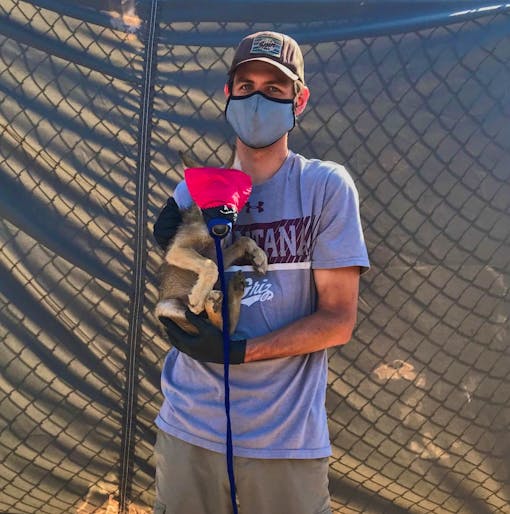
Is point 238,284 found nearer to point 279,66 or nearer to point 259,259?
point 259,259

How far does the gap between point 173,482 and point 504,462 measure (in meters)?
1.89

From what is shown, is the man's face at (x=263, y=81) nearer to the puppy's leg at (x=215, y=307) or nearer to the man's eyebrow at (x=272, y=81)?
the man's eyebrow at (x=272, y=81)

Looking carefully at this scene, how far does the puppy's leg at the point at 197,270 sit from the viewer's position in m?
2.24

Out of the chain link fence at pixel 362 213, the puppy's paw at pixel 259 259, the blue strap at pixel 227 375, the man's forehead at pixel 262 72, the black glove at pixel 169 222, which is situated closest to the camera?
the blue strap at pixel 227 375

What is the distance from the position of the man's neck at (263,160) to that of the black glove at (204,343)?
0.53m

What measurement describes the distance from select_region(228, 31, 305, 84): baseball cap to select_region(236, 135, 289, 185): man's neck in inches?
9.6

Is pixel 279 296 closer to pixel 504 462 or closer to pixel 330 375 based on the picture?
pixel 330 375

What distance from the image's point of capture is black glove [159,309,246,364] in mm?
1955

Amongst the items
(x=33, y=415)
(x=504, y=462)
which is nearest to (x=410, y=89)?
(x=504, y=462)

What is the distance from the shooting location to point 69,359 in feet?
10.5

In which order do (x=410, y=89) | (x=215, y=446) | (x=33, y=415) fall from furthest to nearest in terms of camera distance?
1. (x=33, y=415)
2. (x=410, y=89)
3. (x=215, y=446)

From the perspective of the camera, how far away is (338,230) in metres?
2.01

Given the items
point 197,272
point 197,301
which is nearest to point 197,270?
point 197,272

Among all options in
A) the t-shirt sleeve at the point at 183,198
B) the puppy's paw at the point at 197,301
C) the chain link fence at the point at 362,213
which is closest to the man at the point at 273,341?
the puppy's paw at the point at 197,301
